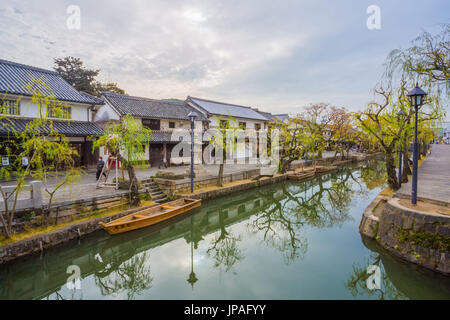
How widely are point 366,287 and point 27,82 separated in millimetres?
17877

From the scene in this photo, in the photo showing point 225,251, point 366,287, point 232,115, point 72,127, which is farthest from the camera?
point 232,115

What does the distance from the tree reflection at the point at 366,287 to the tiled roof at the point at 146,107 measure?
54.3 feet

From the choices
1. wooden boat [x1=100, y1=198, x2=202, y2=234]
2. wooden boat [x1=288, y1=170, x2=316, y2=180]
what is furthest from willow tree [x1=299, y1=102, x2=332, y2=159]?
wooden boat [x1=100, y1=198, x2=202, y2=234]

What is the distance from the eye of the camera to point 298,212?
12.0m

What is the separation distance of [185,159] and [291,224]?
12.8m

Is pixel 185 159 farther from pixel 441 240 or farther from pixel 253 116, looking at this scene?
pixel 441 240

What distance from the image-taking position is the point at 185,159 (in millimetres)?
20984

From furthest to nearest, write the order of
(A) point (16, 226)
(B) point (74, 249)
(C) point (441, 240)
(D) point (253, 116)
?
(D) point (253, 116) < (B) point (74, 249) < (A) point (16, 226) < (C) point (441, 240)

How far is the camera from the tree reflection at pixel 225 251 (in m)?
6.81

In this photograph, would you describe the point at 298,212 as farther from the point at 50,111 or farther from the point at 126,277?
the point at 50,111

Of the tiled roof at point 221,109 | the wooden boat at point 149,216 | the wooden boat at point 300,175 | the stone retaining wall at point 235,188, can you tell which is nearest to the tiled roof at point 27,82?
the wooden boat at point 149,216

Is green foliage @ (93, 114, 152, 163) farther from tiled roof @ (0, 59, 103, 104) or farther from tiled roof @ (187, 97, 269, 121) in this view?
tiled roof @ (187, 97, 269, 121)

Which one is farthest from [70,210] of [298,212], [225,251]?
[298,212]
